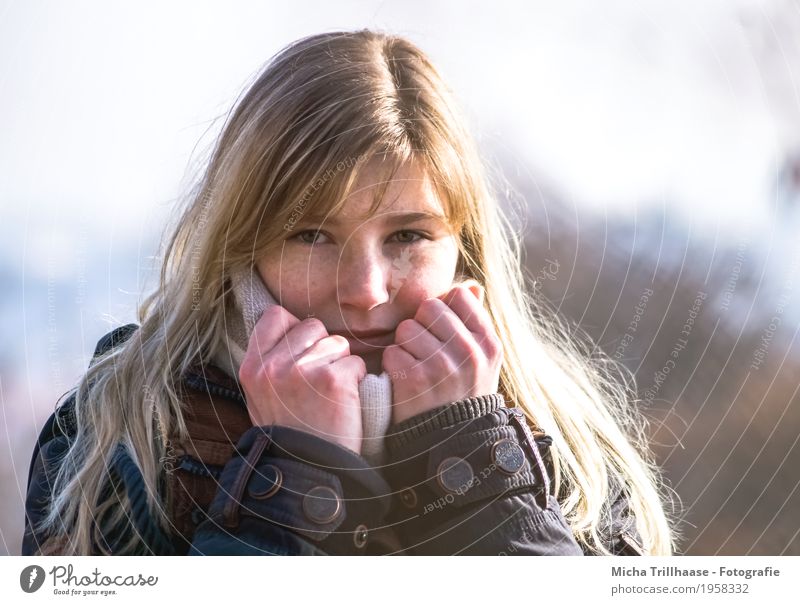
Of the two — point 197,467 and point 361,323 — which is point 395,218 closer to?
point 361,323

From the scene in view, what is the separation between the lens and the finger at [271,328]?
2.54 ft

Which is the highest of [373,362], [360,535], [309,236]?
[309,236]

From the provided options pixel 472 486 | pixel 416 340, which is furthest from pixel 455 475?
pixel 416 340

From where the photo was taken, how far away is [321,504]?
0.71 meters

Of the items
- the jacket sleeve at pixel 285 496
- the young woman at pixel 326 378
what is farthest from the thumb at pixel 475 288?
the jacket sleeve at pixel 285 496

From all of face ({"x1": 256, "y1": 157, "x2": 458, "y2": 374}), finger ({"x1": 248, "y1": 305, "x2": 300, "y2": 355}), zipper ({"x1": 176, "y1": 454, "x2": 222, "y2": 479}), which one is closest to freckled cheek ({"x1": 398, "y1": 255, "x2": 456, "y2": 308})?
face ({"x1": 256, "y1": 157, "x2": 458, "y2": 374})

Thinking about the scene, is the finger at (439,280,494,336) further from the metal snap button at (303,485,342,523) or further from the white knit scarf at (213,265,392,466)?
the metal snap button at (303,485,342,523)

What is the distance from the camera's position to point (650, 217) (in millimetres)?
950

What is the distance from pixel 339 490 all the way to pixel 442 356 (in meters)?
0.15

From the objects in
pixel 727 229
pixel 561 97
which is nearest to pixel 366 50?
pixel 561 97

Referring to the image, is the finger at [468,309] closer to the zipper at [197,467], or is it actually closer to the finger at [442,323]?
the finger at [442,323]

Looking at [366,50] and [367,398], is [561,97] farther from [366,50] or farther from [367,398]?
[367,398]

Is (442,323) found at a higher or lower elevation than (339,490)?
higher

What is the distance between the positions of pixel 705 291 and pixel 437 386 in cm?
37
